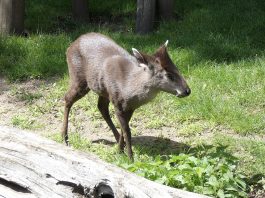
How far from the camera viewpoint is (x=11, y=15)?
9.30 m

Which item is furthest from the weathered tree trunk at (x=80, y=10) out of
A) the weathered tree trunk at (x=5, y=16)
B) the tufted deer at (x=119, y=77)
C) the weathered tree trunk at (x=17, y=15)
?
the tufted deer at (x=119, y=77)

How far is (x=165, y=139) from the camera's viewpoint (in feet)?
21.5

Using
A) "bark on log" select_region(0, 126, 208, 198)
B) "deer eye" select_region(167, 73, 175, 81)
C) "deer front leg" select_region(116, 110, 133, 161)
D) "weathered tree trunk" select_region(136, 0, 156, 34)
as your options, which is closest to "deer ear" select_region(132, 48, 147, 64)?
"deer eye" select_region(167, 73, 175, 81)

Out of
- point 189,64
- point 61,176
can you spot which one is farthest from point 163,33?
point 61,176

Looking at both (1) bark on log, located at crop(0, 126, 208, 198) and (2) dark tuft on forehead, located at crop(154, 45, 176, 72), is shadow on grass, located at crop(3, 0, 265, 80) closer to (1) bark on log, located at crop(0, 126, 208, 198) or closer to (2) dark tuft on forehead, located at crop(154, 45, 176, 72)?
(2) dark tuft on forehead, located at crop(154, 45, 176, 72)

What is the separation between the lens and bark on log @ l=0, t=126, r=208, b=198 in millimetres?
3945

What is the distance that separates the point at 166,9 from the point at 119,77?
3952 millimetres

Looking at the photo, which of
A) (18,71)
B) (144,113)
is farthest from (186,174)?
(18,71)

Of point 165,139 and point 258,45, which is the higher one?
point 258,45

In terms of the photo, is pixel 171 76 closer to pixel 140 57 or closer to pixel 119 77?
pixel 140 57

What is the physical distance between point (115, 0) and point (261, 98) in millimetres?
4622

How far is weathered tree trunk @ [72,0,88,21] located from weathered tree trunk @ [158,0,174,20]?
1.26m

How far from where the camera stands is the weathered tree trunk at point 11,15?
930 centimetres

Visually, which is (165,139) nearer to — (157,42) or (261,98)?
(261,98)
